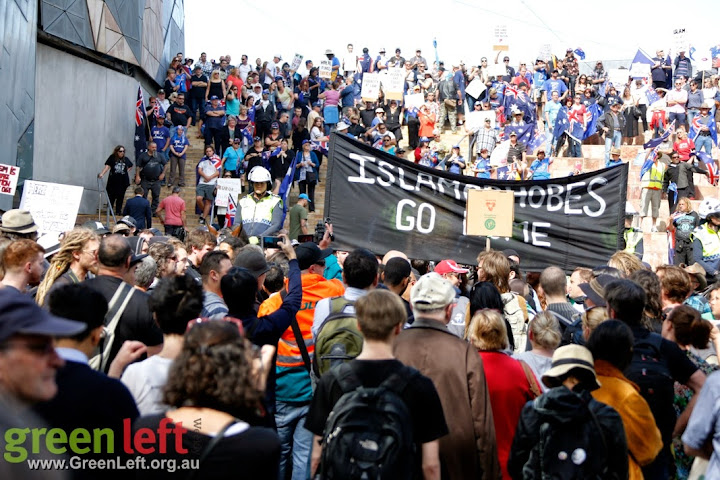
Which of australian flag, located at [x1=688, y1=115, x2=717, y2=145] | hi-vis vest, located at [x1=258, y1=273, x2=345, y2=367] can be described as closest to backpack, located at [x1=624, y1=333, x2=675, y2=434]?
hi-vis vest, located at [x1=258, y1=273, x2=345, y2=367]

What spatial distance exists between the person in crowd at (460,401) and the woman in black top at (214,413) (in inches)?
53.8

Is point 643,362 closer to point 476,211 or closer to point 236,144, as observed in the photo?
point 476,211

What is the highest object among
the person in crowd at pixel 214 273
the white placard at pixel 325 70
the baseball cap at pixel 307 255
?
the white placard at pixel 325 70

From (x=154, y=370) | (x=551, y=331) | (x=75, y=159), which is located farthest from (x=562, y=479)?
(x=75, y=159)

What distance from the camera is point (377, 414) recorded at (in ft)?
11.0

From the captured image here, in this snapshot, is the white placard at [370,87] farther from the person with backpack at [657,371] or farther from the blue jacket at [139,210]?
the person with backpack at [657,371]

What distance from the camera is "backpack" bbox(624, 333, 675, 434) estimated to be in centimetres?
427

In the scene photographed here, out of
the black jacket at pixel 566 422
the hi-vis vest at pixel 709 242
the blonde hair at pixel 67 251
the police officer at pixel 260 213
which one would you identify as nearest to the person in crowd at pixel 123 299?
the blonde hair at pixel 67 251

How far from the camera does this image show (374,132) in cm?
2173

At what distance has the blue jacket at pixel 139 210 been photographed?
15.5 metres

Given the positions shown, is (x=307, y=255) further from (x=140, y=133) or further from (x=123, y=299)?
(x=140, y=133)

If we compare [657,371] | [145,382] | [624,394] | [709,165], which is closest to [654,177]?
[709,165]

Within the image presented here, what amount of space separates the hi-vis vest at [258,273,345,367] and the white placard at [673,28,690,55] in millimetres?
25597

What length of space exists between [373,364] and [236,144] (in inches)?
680
